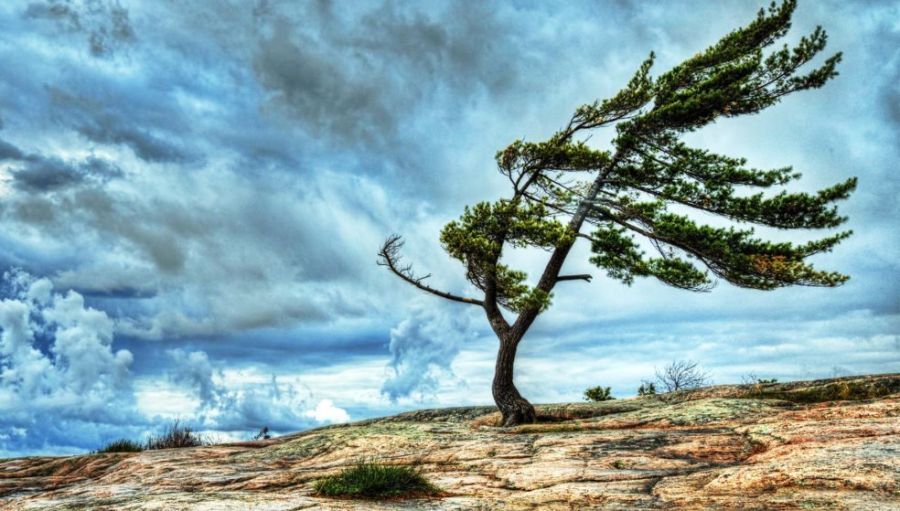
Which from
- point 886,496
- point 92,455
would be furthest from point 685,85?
point 92,455

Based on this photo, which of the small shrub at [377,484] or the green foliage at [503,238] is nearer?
the small shrub at [377,484]

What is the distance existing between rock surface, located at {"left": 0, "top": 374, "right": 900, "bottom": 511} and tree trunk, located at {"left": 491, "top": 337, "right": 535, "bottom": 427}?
81 centimetres

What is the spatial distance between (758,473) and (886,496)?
1.53m

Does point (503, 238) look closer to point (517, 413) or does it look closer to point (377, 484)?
point (517, 413)

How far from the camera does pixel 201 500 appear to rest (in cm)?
844

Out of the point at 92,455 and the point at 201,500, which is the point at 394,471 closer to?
the point at 201,500

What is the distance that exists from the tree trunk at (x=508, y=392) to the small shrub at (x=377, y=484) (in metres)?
9.87

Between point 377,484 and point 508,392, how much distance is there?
35.7 ft

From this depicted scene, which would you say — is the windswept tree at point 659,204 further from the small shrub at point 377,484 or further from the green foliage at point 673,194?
the small shrub at point 377,484

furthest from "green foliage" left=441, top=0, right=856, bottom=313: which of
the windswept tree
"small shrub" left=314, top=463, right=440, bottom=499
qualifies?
"small shrub" left=314, top=463, right=440, bottom=499

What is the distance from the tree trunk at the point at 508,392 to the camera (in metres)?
19.0

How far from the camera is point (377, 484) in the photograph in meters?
8.89

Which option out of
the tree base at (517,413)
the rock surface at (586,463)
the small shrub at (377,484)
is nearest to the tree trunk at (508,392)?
the tree base at (517,413)

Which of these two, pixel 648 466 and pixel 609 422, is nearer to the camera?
pixel 648 466
